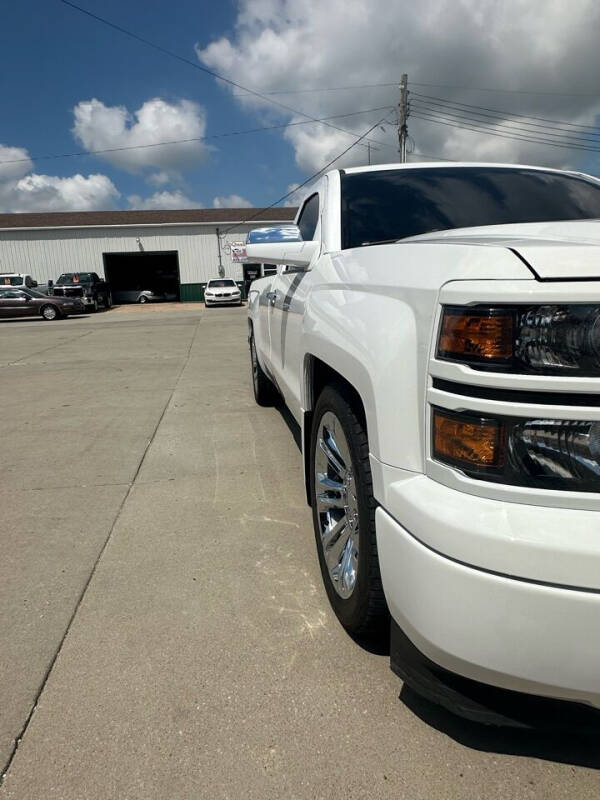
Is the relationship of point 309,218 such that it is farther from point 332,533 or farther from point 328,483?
point 332,533

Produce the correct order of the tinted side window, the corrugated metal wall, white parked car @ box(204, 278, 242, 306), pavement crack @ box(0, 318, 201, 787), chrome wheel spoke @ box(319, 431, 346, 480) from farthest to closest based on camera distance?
the corrugated metal wall
white parked car @ box(204, 278, 242, 306)
the tinted side window
chrome wheel spoke @ box(319, 431, 346, 480)
pavement crack @ box(0, 318, 201, 787)

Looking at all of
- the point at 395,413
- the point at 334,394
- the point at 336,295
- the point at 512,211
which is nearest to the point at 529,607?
the point at 395,413

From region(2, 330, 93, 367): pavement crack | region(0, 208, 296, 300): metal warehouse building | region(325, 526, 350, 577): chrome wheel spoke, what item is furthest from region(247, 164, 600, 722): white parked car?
region(0, 208, 296, 300): metal warehouse building

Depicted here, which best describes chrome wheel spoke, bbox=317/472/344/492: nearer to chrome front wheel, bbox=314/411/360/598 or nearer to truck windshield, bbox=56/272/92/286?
chrome front wheel, bbox=314/411/360/598

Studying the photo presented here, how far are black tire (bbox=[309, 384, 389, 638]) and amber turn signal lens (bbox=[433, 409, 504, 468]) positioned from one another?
1.49ft

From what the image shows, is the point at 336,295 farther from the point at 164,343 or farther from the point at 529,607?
the point at 164,343

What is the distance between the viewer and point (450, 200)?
2924 mm

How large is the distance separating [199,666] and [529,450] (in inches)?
59.2

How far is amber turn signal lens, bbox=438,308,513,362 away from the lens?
49.9 inches

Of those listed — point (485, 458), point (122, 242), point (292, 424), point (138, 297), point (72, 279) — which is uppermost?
point (122, 242)

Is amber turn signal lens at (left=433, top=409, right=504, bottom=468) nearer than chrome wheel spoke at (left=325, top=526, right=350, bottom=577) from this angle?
Yes

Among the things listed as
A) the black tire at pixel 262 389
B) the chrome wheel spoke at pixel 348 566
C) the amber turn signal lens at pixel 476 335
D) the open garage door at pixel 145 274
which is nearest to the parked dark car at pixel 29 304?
the open garage door at pixel 145 274

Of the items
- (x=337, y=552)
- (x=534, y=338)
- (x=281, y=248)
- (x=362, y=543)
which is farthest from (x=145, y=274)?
(x=534, y=338)

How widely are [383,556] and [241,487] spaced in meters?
2.38
